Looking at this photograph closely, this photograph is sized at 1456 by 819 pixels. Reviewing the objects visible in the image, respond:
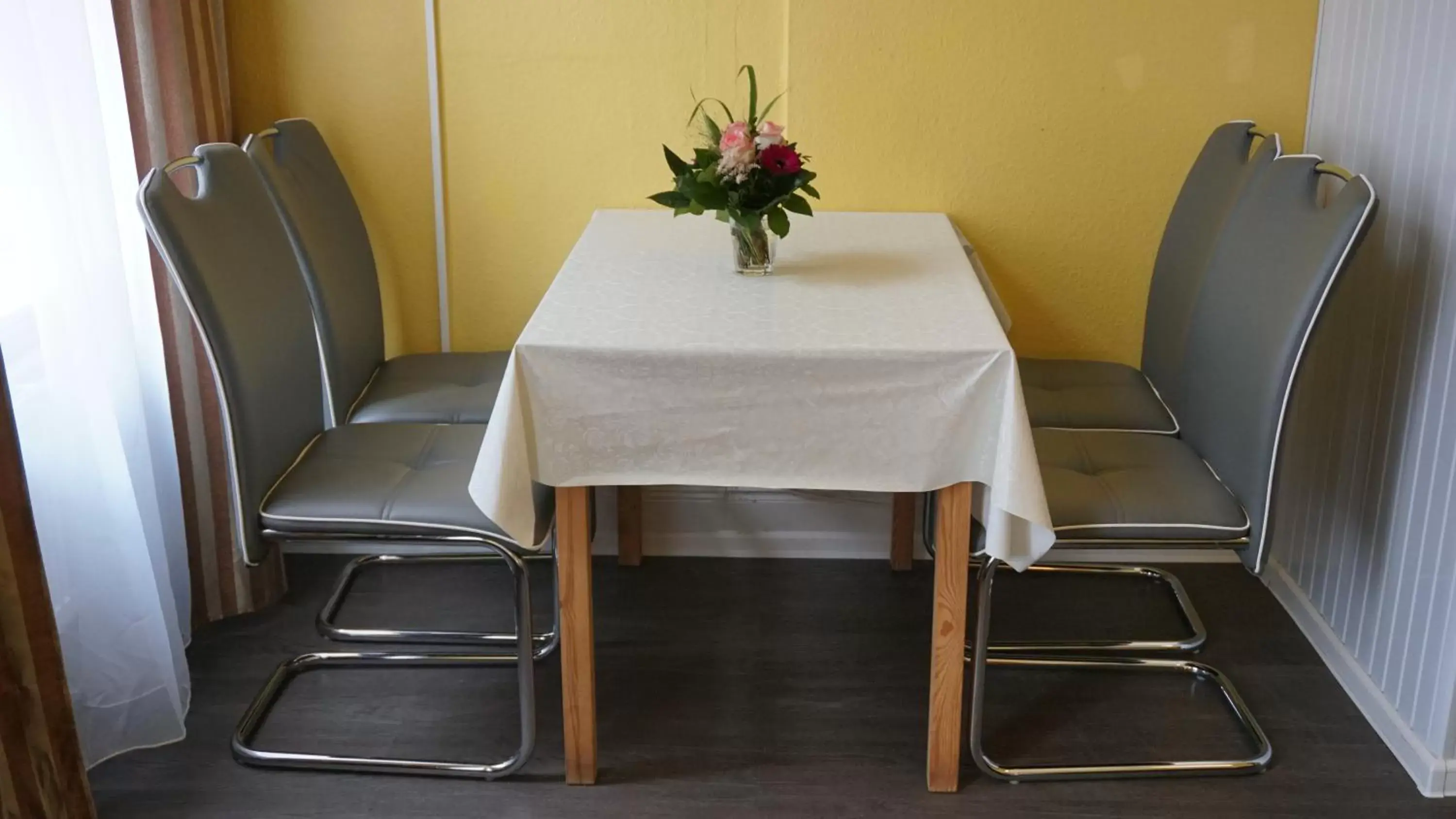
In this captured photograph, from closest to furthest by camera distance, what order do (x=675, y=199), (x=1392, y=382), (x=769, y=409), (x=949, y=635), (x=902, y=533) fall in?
(x=769, y=409), (x=949, y=635), (x=675, y=199), (x=1392, y=382), (x=902, y=533)

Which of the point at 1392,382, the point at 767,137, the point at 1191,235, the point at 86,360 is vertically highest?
the point at 767,137

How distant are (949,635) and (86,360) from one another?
54.7 inches

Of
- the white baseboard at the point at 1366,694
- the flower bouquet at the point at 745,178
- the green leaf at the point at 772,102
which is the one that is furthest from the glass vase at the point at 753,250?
the white baseboard at the point at 1366,694

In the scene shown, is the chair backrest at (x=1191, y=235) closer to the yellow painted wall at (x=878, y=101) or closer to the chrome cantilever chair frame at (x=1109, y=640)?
the yellow painted wall at (x=878, y=101)

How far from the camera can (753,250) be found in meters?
2.23

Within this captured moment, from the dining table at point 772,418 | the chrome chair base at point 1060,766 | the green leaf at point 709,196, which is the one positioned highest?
the green leaf at point 709,196

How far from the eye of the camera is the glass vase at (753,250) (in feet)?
7.27

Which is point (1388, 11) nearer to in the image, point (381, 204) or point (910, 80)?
point (910, 80)

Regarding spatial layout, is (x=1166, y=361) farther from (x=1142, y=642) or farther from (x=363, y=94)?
(x=363, y=94)

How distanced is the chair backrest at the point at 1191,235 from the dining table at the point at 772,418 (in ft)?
1.80

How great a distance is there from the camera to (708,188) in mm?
2104

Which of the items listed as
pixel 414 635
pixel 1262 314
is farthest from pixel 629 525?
pixel 1262 314

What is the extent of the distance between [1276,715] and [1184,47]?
129cm

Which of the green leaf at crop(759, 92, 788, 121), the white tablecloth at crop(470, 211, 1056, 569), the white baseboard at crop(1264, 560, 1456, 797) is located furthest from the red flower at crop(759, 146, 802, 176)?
the white baseboard at crop(1264, 560, 1456, 797)
